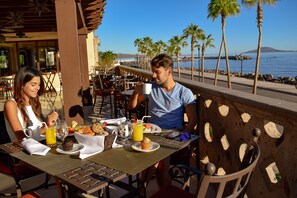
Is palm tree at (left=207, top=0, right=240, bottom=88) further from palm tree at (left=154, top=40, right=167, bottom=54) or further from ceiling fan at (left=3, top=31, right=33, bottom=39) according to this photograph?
palm tree at (left=154, top=40, right=167, bottom=54)

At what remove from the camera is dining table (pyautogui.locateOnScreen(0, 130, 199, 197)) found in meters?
1.41

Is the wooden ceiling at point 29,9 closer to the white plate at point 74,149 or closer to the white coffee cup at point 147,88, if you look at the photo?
the white coffee cup at point 147,88

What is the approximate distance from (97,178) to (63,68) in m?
Answer: 2.09

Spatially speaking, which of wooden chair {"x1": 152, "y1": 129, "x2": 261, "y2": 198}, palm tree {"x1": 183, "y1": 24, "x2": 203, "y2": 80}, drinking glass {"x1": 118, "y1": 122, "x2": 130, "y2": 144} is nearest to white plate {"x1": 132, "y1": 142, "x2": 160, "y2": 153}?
drinking glass {"x1": 118, "y1": 122, "x2": 130, "y2": 144}

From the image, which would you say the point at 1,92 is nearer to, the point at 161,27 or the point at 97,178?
the point at 97,178

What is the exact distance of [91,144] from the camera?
6.01ft

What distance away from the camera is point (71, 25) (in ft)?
10.5

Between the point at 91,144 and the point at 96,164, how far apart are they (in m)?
0.25

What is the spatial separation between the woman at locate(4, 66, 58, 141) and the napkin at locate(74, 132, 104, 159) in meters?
0.54

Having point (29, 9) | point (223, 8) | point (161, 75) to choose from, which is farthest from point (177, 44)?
point (161, 75)

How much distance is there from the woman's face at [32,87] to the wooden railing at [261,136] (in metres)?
1.61

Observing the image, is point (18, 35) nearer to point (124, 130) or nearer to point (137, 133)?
point (124, 130)

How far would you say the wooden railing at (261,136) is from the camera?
1618 millimetres

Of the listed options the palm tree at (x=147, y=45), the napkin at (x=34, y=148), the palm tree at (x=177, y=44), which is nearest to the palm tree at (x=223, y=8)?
the palm tree at (x=177, y=44)
